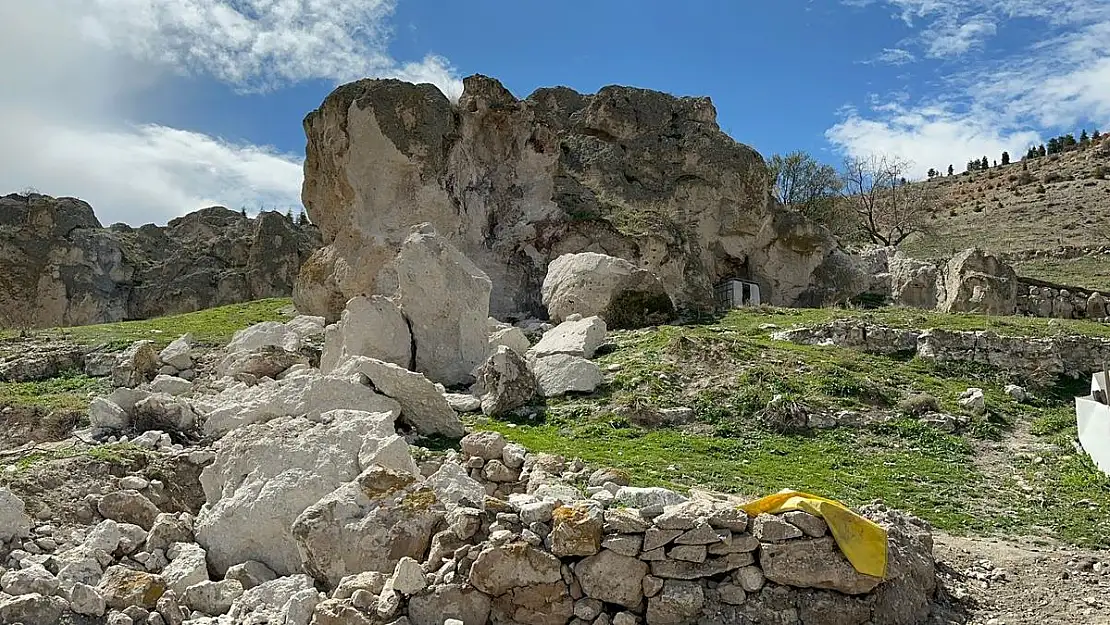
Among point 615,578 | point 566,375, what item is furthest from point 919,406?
point 615,578

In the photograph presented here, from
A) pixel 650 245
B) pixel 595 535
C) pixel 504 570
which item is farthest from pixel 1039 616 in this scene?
pixel 650 245

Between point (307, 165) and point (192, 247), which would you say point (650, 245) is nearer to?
point (307, 165)

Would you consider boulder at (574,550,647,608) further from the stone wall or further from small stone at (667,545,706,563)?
the stone wall

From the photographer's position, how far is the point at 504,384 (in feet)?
38.2

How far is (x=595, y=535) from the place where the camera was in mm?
5762

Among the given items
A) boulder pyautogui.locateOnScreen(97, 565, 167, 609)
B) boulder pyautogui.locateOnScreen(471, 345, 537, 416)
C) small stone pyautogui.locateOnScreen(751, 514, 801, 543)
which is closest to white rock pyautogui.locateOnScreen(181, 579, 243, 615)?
boulder pyautogui.locateOnScreen(97, 565, 167, 609)

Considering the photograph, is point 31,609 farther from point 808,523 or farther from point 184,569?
point 808,523

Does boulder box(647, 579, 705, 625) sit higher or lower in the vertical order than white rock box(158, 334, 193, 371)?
lower

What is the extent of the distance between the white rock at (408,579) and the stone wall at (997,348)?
32.8 ft

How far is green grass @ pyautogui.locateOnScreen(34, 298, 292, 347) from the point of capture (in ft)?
53.6

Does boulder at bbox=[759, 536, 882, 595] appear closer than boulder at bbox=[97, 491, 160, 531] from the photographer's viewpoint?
Yes

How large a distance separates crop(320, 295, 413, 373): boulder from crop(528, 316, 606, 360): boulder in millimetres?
1964

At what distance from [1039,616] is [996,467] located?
12.6ft

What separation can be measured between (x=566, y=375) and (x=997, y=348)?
650 centimetres
